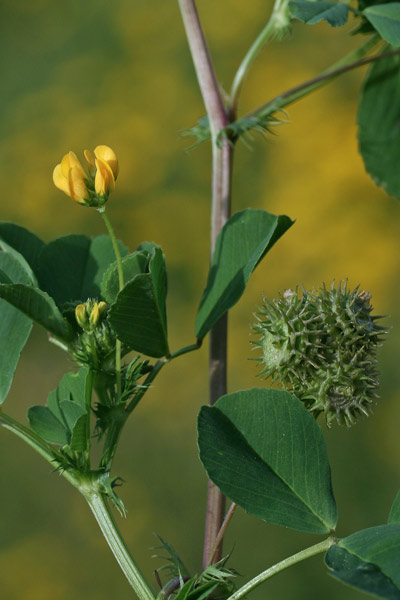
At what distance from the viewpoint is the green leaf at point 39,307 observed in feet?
2.33

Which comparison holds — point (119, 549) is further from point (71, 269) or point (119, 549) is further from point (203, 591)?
point (71, 269)

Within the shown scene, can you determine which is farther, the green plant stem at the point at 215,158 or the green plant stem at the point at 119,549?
the green plant stem at the point at 215,158

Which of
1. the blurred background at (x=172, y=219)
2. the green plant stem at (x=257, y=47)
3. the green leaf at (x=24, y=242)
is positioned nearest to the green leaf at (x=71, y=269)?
the green leaf at (x=24, y=242)

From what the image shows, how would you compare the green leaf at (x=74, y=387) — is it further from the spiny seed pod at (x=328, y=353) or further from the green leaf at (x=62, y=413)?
the spiny seed pod at (x=328, y=353)

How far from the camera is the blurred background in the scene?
2314mm

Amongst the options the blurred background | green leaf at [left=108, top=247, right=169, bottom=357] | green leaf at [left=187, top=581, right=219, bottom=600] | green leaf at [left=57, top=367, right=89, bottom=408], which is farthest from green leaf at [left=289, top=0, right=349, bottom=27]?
the blurred background

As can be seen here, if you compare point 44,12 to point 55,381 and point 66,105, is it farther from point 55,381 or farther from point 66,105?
point 55,381

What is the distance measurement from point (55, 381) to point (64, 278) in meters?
1.56

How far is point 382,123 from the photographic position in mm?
1142

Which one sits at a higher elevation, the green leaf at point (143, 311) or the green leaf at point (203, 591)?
the green leaf at point (143, 311)

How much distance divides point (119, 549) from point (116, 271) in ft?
0.83

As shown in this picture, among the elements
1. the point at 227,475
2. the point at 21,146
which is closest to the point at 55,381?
the point at 21,146

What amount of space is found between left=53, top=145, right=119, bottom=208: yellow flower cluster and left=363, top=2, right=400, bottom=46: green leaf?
0.33 meters

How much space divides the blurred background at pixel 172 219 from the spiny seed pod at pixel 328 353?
5.10 ft
